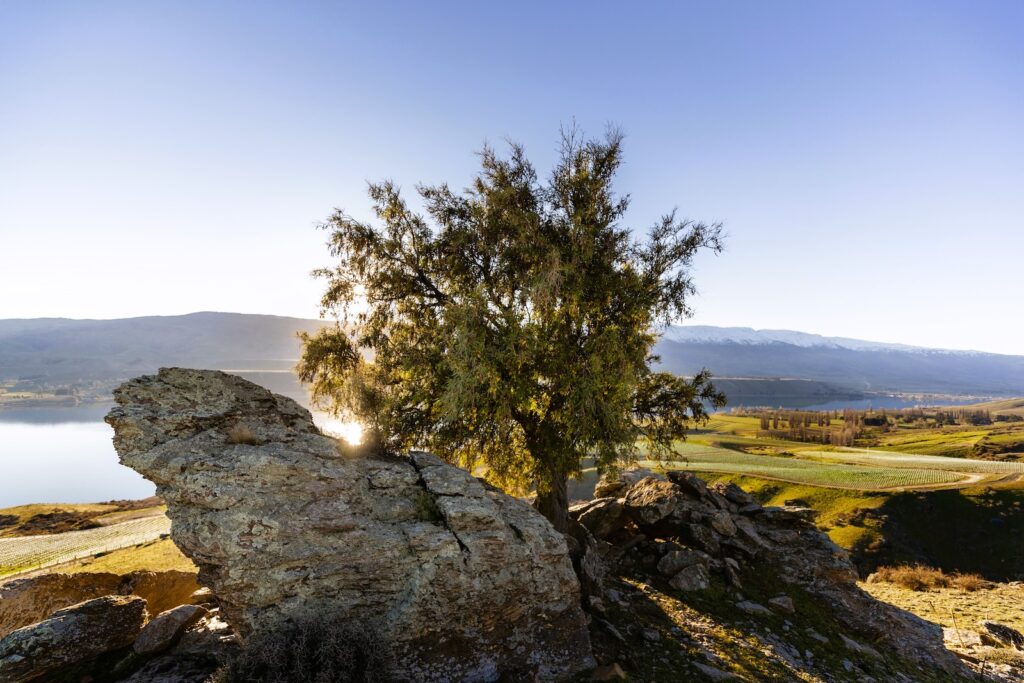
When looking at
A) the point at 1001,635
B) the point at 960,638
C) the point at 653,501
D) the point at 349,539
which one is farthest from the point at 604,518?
the point at 1001,635

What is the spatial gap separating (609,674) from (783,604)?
11068 millimetres

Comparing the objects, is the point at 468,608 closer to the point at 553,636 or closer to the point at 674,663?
the point at 553,636

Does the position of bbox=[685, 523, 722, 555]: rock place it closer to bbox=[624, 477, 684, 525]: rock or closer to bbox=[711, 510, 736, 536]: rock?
bbox=[711, 510, 736, 536]: rock

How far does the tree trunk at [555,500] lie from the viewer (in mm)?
19359

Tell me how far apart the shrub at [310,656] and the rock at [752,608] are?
14.7m

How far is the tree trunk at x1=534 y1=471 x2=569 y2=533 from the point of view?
19359 millimetres

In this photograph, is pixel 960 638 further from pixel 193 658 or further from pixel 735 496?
pixel 193 658

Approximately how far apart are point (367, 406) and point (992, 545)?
6097cm

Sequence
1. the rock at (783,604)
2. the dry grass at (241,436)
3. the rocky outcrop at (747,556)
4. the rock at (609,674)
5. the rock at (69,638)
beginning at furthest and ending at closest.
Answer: the rocky outcrop at (747,556) < the rock at (783,604) < the dry grass at (241,436) < the rock at (609,674) < the rock at (69,638)

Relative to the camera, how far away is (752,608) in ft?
59.5

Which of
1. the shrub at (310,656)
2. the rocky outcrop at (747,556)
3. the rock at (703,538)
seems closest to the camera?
the shrub at (310,656)

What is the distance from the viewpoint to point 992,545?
4422 cm

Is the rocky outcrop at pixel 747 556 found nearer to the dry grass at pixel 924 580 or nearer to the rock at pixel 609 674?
the rock at pixel 609 674

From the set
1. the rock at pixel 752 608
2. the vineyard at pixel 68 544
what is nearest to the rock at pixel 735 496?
the rock at pixel 752 608
